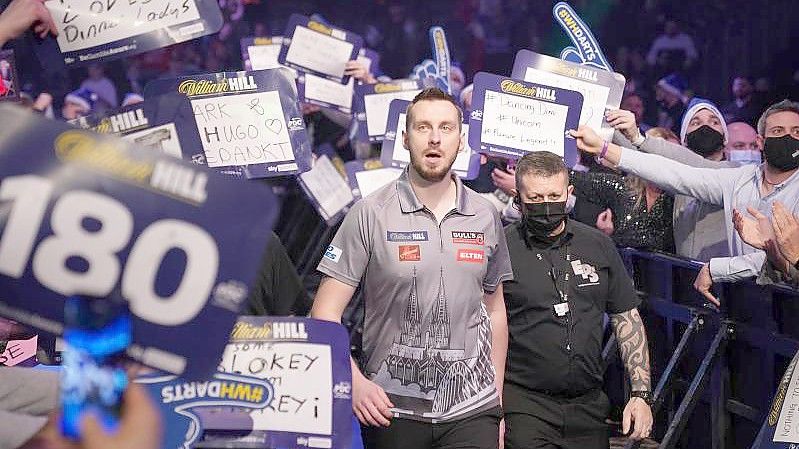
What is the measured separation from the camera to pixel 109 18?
479 cm

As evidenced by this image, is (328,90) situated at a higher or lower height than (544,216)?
higher

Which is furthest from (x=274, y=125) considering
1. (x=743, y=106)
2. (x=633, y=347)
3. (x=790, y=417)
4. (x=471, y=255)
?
(x=743, y=106)

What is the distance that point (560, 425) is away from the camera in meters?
4.86

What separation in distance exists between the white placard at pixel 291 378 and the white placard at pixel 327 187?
408 cm

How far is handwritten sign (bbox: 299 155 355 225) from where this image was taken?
752 centimetres

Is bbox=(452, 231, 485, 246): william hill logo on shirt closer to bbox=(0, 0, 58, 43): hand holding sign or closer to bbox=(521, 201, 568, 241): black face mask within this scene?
bbox=(521, 201, 568, 241): black face mask

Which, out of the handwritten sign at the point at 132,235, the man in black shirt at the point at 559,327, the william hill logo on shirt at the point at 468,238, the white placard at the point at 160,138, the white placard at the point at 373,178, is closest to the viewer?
the handwritten sign at the point at 132,235

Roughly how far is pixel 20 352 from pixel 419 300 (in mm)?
1485

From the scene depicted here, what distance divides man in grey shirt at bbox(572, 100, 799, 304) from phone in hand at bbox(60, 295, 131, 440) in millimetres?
3633

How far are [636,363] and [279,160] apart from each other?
5.95 feet

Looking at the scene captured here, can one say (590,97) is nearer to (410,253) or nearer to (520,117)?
(520,117)

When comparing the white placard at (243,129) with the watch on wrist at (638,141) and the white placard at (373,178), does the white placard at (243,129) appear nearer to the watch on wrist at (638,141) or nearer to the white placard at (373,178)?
the white placard at (373,178)

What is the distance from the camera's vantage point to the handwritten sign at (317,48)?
7371 millimetres

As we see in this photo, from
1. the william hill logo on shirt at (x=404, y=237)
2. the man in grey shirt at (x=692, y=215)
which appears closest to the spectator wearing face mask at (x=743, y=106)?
the man in grey shirt at (x=692, y=215)
